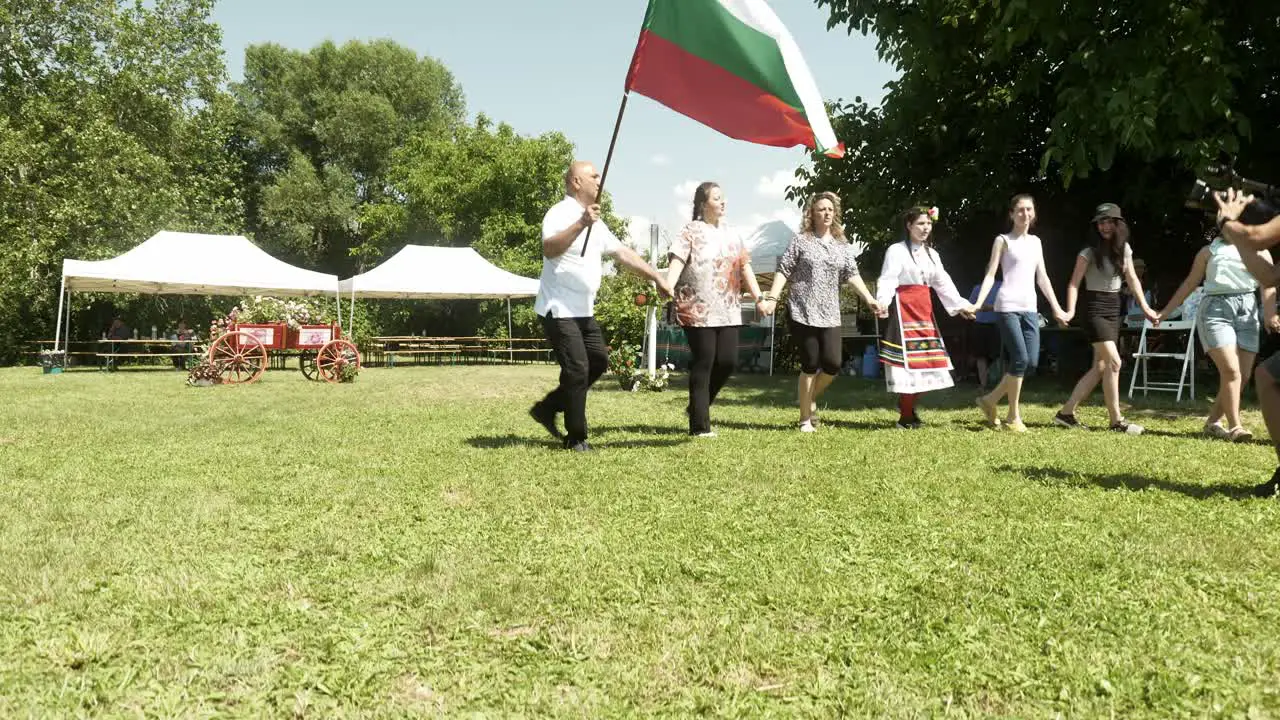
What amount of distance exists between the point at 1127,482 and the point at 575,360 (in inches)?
→ 125

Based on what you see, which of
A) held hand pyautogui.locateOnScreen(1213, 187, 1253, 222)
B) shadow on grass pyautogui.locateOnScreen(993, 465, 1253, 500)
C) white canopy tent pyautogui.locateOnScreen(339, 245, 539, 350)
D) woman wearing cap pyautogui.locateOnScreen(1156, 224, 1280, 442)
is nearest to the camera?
held hand pyautogui.locateOnScreen(1213, 187, 1253, 222)

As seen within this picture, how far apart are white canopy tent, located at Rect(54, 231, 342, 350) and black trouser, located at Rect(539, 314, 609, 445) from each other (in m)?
14.8

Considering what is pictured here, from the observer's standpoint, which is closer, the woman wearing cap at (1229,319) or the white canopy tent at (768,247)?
the woman wearing cap at (1229,319)

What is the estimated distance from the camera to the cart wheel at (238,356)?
14539 mm

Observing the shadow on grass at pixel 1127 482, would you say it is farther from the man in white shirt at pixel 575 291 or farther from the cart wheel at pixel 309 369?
the cart wheel at pixel 309 369

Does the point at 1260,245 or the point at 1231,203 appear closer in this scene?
the point at 1260,245

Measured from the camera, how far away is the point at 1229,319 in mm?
6406

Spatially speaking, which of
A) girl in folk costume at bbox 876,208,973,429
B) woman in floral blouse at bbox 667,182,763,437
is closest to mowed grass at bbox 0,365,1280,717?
woman in floral blouse at bbox 667,182,763,437

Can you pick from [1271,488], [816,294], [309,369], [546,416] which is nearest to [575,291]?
[546,416]

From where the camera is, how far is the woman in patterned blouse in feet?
21.9

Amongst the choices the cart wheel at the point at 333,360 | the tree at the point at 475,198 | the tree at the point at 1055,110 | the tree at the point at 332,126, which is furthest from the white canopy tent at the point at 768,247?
the tree at the point at 332,126

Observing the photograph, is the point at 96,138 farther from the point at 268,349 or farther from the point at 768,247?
the point at 768,247

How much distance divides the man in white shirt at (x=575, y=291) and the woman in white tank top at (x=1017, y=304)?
3025 mm

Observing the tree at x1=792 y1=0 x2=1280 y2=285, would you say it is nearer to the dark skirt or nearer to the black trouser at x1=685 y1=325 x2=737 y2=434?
the dark skirt
